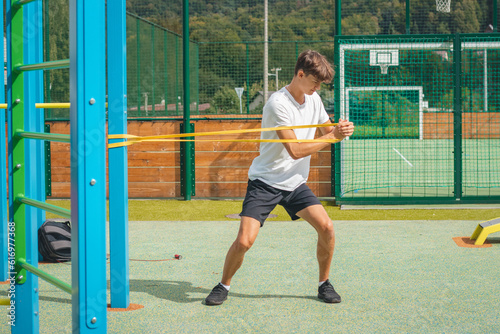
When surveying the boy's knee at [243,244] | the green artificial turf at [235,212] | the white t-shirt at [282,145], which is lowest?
the green artificial turf at [235,212]

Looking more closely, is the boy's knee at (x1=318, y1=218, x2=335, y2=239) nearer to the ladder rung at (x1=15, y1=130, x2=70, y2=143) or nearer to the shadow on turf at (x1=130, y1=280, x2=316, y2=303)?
the shadow on turf at (x1=130, y1=280, x2=316, y2=303)

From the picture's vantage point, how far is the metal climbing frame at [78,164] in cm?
235

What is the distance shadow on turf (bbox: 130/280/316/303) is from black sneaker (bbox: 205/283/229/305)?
0.16 m

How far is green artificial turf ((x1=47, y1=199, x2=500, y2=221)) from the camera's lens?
7750mm

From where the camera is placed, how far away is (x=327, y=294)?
4180mm

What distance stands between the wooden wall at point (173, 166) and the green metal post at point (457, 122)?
2799mm

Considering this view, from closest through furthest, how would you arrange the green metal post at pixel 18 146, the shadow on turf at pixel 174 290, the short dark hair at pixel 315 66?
1. the green metal post at pixel 18 146
2. the short dark hair at pixel 315 66
3. the shadow on turf at pixel 174 290

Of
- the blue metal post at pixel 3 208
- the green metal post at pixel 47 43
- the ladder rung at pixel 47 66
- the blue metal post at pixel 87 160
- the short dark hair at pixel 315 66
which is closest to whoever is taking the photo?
the blue metal post at pixel 87 160

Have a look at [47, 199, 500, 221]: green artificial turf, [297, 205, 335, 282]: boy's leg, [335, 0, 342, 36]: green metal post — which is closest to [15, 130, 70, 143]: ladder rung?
[297, 205, 335, 282]: boy's leg

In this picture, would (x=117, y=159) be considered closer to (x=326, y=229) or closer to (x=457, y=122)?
(x=326, y=229)

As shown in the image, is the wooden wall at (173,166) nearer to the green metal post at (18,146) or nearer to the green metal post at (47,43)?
the green metal post at (47,43)

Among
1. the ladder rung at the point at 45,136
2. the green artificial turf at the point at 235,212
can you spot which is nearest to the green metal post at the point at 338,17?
the green artificial turf at the point at 235,212

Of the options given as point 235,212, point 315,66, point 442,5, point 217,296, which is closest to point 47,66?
point 315,66

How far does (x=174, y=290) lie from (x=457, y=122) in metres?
5.65
